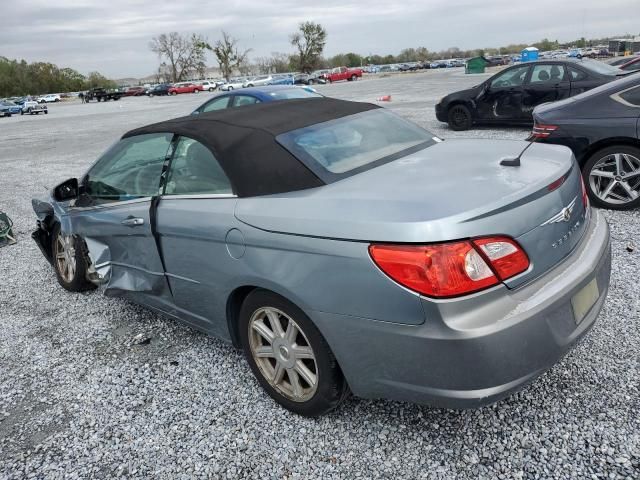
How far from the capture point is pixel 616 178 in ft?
16.9

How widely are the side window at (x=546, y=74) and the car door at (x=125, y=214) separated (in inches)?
364

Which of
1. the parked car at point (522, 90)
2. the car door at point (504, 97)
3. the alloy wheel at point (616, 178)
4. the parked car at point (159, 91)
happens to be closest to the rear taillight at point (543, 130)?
the alloy wheel at point (616, 178)

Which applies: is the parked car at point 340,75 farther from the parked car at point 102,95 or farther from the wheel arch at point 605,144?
the wheel arch at point 605,144

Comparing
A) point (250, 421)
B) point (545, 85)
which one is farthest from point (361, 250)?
point (545, 85)

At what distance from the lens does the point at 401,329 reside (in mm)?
2025

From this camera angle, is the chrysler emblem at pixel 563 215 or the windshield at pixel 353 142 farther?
the windshield at pixel 353 142

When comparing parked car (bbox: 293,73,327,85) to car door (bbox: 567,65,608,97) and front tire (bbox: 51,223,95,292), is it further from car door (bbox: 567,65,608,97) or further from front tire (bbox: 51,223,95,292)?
front tire (bbox: 51,223,95,292)

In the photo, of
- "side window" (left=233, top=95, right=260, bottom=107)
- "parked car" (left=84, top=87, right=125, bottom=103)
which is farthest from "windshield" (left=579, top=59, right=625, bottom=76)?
"parked car" (left=84, top=87, right=125, bottom=103)

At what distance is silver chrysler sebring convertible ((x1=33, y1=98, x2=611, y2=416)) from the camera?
1.99 meters

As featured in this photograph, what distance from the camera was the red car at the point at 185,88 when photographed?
198 feet

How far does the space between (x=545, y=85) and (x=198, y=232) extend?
32.0ft

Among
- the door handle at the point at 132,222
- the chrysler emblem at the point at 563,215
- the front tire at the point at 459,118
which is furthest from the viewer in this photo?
the front tire at the point at 459,118

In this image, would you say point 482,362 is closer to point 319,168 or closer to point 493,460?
point 493,460

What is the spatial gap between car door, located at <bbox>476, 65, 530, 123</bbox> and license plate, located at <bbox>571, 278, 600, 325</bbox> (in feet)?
30.6
